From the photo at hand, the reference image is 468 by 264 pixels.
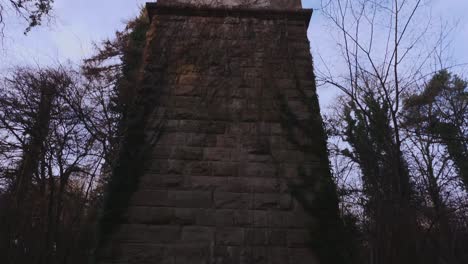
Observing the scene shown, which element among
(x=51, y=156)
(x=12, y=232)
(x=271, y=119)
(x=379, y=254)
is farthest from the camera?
(x=51, y=156)

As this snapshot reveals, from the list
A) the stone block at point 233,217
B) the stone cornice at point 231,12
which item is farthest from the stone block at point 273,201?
the stone cornice at point 231,12

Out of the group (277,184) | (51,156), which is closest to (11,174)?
(51,156)

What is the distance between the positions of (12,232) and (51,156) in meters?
2.27

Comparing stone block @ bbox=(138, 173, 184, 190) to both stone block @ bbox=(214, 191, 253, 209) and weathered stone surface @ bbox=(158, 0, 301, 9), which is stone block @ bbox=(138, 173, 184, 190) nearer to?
stone block @ bbox=(214, 191, 253, 209)

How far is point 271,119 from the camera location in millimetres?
3836

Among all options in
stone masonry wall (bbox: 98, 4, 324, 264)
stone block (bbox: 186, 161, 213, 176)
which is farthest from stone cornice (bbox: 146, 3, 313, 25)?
stone block (bbox: 186, 161, 213, 176)

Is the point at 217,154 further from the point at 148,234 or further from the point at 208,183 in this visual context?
the point at 148,234

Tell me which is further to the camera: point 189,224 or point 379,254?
point 379,254

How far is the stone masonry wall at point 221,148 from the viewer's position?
304 centimetres

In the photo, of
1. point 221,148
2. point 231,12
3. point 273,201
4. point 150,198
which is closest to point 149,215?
point 150,198

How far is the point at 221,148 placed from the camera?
3.61 meters

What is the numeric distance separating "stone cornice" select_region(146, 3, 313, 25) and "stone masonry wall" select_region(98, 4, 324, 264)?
54mm

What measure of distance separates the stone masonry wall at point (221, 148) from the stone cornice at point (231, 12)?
0.05 meters

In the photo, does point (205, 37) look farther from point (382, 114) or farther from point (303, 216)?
point (382, 114)
